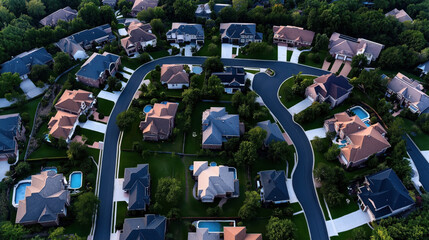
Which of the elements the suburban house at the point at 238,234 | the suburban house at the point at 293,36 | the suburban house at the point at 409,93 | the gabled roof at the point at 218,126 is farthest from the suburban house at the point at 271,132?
the suburban house at the point at 293,36

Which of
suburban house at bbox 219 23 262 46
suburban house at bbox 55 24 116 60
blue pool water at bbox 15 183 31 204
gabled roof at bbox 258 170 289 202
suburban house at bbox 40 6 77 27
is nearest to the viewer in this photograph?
blue pool water at bbox 15 183 31 204

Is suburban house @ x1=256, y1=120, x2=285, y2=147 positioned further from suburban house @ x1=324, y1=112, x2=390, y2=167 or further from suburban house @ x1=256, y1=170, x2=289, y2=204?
suburban house @ x1=324, y1=112, x2=390, y2=167

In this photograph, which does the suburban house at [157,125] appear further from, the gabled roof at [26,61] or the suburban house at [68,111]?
the gabled roof at [26,61]

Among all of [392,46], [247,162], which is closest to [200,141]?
[247,162]

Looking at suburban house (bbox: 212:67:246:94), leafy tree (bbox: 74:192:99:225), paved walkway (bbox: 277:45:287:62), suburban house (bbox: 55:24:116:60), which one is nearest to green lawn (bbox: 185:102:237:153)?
suburban house (bbox: 212:67:246:94)

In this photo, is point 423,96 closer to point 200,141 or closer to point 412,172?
point 412,172

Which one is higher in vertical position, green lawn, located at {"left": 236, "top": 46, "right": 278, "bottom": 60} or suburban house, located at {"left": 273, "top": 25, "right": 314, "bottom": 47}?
suburban house, located at {"left": 273, "top": 25, "right": 314, "bottom": 47}

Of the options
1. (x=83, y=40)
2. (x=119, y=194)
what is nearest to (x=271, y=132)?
(x=119, y=194)
